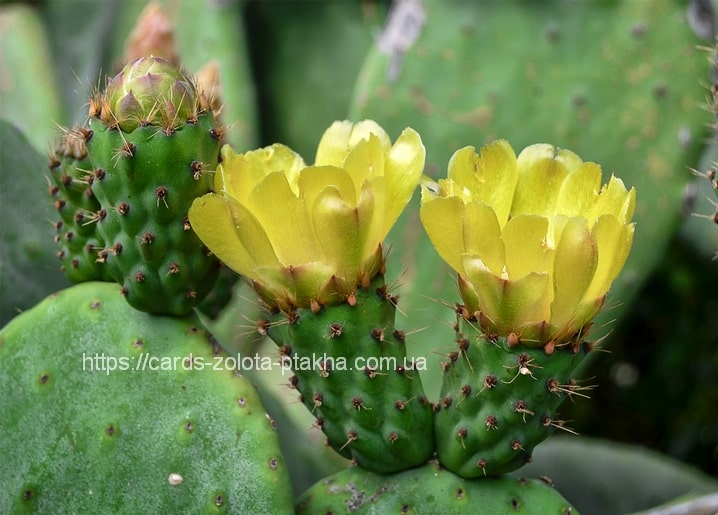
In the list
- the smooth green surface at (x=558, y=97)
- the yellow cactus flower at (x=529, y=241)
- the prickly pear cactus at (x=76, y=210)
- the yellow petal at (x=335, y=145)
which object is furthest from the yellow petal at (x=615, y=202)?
the smooth green surface at (x=558, y=97)

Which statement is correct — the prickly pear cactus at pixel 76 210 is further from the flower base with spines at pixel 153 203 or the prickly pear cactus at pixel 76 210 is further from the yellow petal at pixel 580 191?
the yellow petal at pixel 580 191

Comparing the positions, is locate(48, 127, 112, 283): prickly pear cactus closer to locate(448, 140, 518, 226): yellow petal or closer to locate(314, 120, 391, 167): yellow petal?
locate(314, 120, 391, 167): yellow petal

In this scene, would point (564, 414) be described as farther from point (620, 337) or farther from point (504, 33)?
point (504, 33)

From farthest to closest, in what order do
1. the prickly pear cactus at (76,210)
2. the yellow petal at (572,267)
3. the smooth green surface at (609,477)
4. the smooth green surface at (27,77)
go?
the smooth green surface at (27,77) → the smooth green surface at (609,477) → the prickly pear cactus at (76,210) → the yellow petal at (572,267)

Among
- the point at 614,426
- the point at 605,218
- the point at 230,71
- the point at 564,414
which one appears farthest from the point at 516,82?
the point at 614,426

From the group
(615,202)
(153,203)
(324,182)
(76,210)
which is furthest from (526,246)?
(76,210)

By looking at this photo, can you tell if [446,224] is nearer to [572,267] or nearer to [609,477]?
[572,267]
